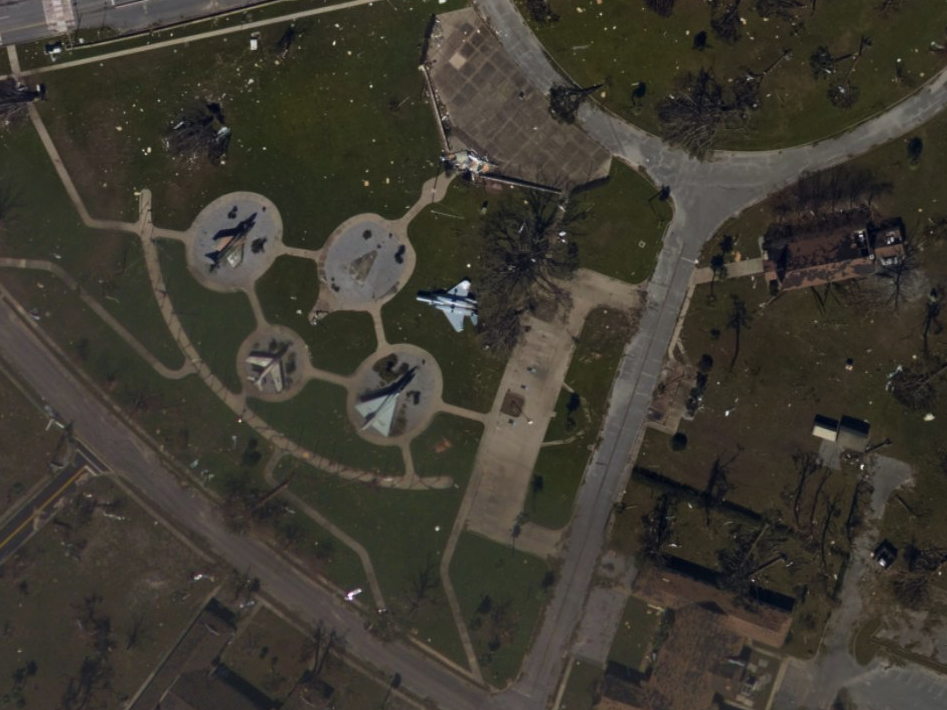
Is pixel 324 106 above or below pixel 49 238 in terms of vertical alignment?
above

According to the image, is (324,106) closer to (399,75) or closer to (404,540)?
(399,75)

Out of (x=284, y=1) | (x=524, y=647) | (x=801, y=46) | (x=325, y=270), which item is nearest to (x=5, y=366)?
(x=325, y=270)

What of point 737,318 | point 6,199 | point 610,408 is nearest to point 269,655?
point 610,408

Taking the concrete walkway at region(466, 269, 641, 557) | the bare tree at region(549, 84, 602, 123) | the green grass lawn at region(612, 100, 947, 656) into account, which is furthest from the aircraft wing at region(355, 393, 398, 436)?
the bare tree at region(549, 84, 602, 123)

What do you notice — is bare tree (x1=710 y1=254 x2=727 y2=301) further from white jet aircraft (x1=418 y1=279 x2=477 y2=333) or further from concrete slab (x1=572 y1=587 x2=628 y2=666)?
concrete slab (x1=572 y1=587 x2=628 y2=666)

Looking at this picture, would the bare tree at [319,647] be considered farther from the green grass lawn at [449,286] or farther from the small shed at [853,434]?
the small shed at [853,434]

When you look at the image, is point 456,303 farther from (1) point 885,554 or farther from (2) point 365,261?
(1) point 885,554

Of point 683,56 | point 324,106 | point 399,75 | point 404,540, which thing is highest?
point 683,56

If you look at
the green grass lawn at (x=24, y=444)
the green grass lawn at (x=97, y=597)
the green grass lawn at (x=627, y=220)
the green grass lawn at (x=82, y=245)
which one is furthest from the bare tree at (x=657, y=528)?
the green grass lawn at (x=24, y=444)
